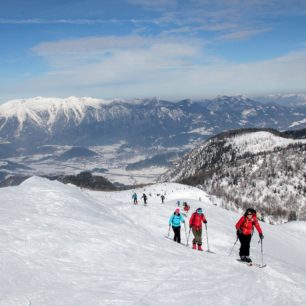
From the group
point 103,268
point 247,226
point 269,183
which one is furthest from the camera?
point 269,183

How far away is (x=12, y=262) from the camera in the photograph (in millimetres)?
16156

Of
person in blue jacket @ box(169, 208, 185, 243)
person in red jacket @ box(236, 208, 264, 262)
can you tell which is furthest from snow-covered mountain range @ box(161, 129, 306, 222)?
person in red jacket @ box(236, 208, 264, 262)

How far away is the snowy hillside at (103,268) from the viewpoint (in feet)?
46.8

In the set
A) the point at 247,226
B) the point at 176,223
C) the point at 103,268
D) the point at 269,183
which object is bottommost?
the point at 269,183

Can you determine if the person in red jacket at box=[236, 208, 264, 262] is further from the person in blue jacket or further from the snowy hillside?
the person in blue jacket

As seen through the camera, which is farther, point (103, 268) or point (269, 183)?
point (269, 183)

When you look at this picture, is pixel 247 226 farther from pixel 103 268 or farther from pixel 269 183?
pixel 269 183

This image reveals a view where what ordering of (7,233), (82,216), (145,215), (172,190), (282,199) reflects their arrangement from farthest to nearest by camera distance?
(282,199)
(172,190)
(145,215)
(82,216)
(7,233)

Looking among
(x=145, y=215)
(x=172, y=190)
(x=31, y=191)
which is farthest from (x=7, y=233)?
(x=172, y=190)

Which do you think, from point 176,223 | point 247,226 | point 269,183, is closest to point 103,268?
point 247,226

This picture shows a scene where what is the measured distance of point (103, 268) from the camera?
1741cm

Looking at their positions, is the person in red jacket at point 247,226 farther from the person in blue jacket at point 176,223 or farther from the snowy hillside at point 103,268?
the person in blue jacket at point 176,223

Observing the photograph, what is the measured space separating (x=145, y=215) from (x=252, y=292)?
916 inches

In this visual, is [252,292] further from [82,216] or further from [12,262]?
[82,216]
